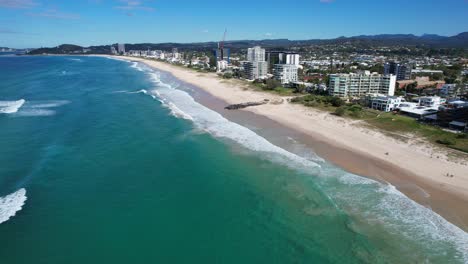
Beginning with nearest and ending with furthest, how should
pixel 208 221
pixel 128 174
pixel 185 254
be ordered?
pixel 185 254, pixel 208 221, pixel 128 174

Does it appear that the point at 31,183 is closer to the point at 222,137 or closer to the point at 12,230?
the point at 12,230

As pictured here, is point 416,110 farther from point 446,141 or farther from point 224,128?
point 224,128

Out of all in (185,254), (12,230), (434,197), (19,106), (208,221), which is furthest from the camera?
(19,106)

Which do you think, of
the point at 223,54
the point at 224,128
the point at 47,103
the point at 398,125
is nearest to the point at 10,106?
the point at 47,103

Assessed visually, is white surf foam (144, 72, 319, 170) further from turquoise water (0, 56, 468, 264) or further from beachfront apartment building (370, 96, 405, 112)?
beachfront apartment building (370, 96, 405, 112)

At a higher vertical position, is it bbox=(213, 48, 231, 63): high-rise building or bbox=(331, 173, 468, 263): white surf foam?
bbox=(213, 48, 231, 63): high-rise building

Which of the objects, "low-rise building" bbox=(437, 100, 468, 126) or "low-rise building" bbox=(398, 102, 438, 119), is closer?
"low-rise building" bbox=(437, 100, 468, 126)

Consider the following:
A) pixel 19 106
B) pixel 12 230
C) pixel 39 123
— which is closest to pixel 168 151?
pixel 12 230

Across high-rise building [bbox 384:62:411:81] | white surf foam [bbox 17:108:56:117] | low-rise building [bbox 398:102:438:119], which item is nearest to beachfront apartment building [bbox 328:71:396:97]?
low-rise building [bbox 398:102:438:119]
